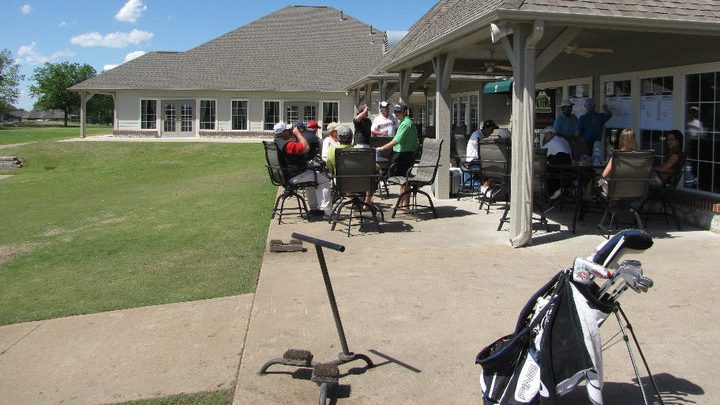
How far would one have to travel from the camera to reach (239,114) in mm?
38375

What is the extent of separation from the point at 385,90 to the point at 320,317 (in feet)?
51.0

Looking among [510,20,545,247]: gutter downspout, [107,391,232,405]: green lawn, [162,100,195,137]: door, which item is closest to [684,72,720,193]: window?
[510,20,545,247]: gutter downspout

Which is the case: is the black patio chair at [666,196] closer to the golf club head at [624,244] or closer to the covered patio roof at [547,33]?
the covered patio roof at [547,33]

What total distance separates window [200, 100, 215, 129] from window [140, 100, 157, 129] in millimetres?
2627

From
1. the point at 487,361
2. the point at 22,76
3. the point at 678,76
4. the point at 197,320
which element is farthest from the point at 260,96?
the point at 22,76

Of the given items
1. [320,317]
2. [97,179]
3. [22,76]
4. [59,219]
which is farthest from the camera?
[22,76]

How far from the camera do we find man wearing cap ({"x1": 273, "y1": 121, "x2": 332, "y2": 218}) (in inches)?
388

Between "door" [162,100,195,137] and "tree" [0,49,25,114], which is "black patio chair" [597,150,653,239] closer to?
"door" [162,100,195,137]

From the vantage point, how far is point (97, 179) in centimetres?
1983

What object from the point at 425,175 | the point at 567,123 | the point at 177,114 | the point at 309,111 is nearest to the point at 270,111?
the point at 309,111

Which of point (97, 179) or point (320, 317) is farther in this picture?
point (97, 179)

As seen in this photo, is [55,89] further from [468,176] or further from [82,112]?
[468,176]

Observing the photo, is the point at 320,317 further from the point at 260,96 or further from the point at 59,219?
the point at 260,96

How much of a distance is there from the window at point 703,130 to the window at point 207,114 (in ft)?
104
